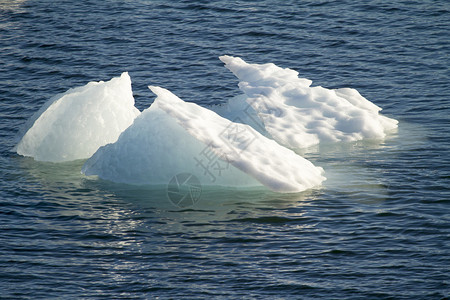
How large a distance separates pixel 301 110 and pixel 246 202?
634 cm

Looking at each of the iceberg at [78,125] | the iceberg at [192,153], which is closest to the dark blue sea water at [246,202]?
the iceberg at [192,153]

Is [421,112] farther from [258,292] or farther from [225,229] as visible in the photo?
[258,292]

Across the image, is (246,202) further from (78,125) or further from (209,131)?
(78,125)

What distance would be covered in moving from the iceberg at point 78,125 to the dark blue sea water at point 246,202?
0.62 m

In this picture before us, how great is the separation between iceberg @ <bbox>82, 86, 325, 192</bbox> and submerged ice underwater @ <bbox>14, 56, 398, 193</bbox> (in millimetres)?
22

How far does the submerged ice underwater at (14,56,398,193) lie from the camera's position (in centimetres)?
1562

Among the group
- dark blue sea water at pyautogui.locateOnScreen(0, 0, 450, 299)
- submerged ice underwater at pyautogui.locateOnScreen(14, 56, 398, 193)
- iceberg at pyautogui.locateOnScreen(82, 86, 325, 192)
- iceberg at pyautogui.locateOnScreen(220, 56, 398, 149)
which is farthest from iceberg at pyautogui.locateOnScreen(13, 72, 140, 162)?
iceberg at pyautogui.locateOnScreen(220, 56, 398, 149)

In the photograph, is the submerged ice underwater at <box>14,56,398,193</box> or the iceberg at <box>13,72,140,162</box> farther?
the iceberg at <box>13,72,140,162</box>

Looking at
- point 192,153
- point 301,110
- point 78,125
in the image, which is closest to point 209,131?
point 192,153

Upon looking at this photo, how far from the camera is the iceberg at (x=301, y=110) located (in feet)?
63.9

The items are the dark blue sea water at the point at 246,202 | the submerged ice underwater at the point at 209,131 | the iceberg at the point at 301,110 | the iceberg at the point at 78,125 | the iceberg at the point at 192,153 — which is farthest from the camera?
the iceberg at the point at 301,110

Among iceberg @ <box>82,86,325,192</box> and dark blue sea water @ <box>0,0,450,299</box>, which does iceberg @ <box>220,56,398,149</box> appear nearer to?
dark blue sea water @ <box>0,0,450,299</box>

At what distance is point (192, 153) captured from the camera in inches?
626

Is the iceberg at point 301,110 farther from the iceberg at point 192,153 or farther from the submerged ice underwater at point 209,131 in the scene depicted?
the iceberg at point 192,153
